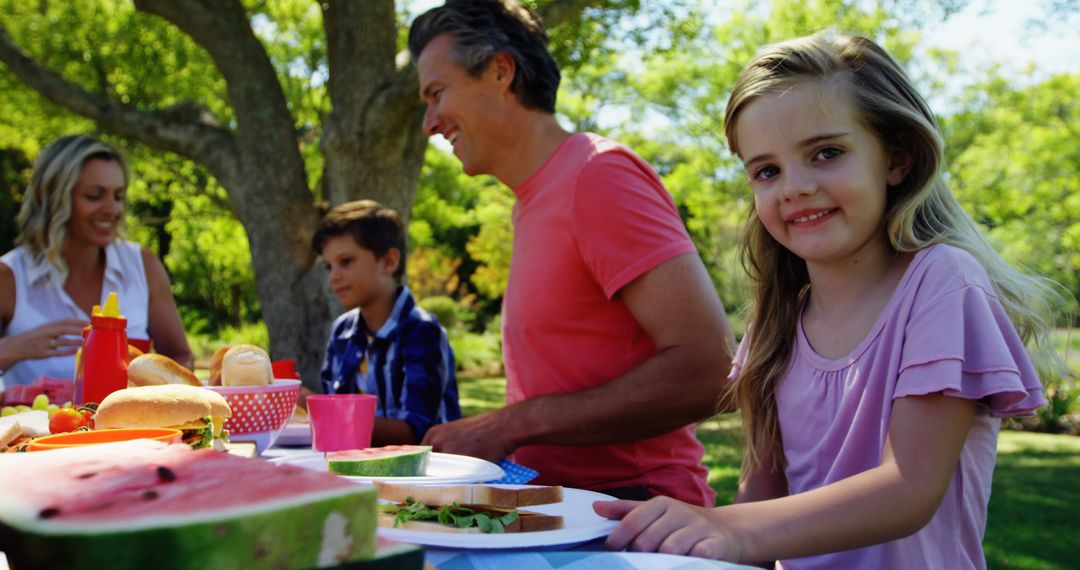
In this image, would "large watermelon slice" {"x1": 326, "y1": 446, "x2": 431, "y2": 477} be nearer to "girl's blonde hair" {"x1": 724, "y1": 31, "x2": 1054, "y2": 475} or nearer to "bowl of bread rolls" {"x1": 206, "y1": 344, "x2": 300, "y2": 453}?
"bowl of bread rolls" {"x1": 206, "y1": 344, "x2": 300, "y2": 453}

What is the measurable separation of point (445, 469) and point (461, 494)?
0.56m

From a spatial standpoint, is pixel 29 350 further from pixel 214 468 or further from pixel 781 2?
pixel 781 2

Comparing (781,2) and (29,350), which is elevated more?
(781,2)

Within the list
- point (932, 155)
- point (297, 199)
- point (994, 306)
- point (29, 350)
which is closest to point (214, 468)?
point (994, 306)

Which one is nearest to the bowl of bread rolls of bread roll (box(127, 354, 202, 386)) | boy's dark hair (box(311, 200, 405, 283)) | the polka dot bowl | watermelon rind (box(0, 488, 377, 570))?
the polka dot bowl

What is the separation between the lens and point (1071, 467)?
35.1ft

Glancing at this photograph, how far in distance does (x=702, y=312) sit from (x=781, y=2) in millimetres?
19862

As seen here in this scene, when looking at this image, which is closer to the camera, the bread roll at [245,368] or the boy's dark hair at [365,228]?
the bread roll at [245,368]

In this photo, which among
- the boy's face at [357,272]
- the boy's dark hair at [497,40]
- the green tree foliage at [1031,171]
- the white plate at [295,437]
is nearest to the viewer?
the white plate at [295,437]

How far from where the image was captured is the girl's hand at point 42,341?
3.40m

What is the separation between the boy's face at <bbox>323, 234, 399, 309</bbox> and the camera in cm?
443

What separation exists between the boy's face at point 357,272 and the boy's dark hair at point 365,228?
0.11 ft

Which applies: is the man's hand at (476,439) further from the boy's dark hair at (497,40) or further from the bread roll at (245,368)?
the boy's dark hair at (497,40)

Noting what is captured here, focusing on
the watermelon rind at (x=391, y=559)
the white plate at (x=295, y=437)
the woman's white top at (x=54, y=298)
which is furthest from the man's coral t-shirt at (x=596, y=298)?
the woman's white top at (x=54, y=298)
